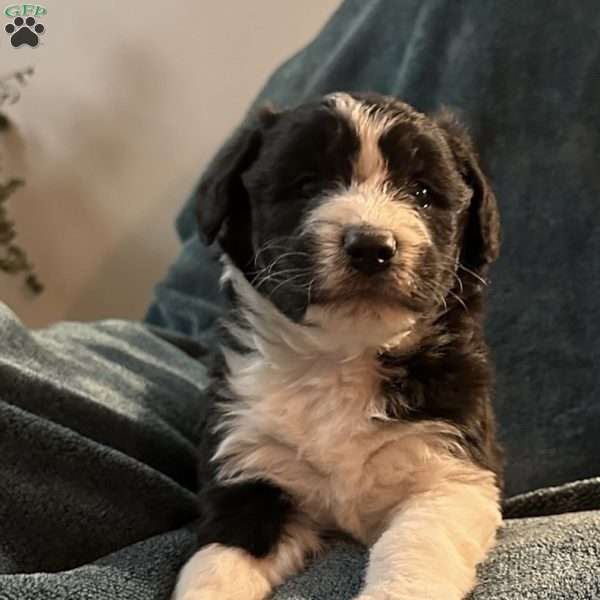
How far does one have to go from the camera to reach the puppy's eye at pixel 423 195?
1.69 m

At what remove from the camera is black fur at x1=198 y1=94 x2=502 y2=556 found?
1640 millimetres

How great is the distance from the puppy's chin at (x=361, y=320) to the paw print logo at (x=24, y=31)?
196cm

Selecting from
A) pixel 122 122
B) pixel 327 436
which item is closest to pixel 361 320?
pixel 327 436

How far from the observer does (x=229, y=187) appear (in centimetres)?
180

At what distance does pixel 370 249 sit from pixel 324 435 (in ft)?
1.22

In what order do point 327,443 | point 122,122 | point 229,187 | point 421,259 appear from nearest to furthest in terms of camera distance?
point 421,259, point 327,443, point 229,187, point 122,122

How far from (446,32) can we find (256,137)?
0.95 m

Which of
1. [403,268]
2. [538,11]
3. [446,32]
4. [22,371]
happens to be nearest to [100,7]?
[446,32]

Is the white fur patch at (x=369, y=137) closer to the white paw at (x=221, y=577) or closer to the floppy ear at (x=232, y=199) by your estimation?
the floppy ear at (x=232, y=199)

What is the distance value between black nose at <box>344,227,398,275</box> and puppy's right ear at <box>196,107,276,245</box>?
363 millimetres

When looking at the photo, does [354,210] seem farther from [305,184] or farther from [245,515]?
[245,515]

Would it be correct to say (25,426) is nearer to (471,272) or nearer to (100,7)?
(471,272)

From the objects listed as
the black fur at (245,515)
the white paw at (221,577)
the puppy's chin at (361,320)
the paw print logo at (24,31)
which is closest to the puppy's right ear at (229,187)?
the puppy's chin at (361,320)

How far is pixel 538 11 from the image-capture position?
240 centimetres
